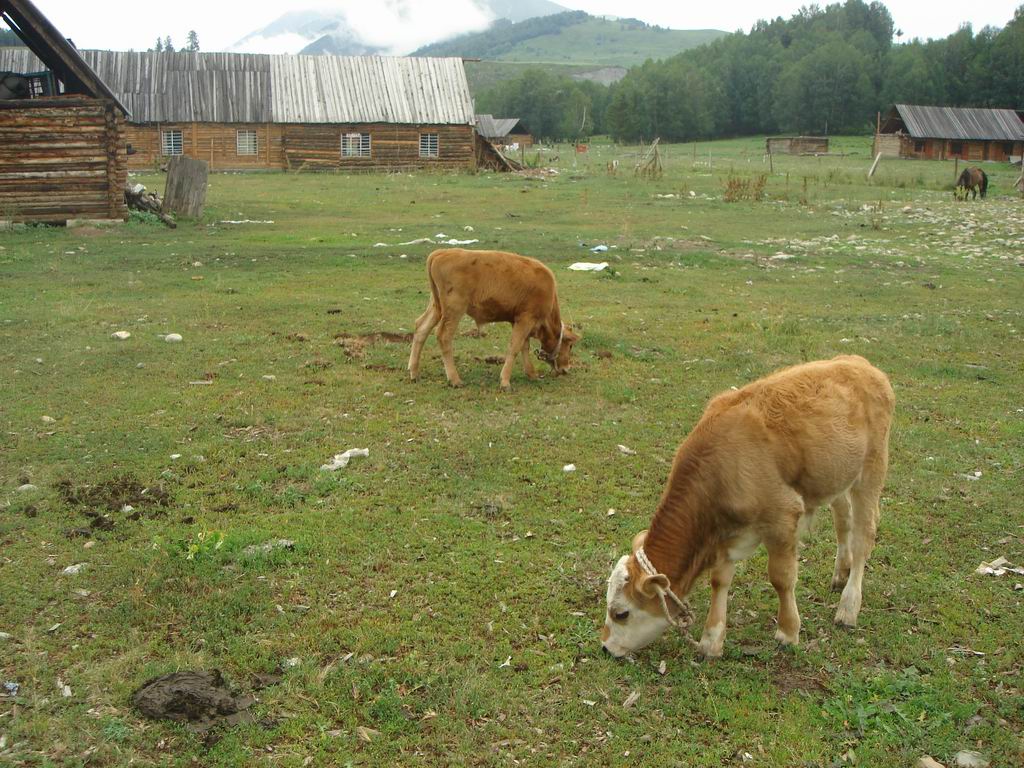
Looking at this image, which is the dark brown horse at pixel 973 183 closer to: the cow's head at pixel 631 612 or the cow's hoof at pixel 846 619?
the cow's hoof at pixel 846 619

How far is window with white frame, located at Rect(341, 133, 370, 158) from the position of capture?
49.3 meters

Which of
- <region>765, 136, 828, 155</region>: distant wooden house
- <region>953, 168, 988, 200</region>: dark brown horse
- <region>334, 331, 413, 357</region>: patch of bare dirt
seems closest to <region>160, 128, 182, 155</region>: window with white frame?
<region>953, 168, 988, 200</region>: dark brown horse

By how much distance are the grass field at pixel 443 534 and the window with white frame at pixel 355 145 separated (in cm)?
3444

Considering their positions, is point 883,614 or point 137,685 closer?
point 137,685

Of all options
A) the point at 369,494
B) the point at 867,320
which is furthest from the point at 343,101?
the point at 369,494

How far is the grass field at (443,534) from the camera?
487 cm

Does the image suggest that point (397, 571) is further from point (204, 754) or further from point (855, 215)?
point (855, 215)

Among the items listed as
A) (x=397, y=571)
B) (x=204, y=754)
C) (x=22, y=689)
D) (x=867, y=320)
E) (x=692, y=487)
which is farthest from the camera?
(x=867, y=320)

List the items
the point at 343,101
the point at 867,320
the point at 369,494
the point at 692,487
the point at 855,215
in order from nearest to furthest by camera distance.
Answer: the point at 692,487 < the point at 369,494 < the point at 867,320 < the point at 855,215 < the point at 343,101

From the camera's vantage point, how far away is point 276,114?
160 feet

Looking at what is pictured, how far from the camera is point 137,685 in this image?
16.4 ft

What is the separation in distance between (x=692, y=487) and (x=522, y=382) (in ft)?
19.1

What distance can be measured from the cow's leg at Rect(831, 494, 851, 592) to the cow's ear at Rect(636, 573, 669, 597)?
6.21 feet

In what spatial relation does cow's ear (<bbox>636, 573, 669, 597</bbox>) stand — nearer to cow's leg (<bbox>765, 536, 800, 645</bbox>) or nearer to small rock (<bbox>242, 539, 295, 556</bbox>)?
cow's leg (<bbox>765, 536, 800, 645</bbox>)
